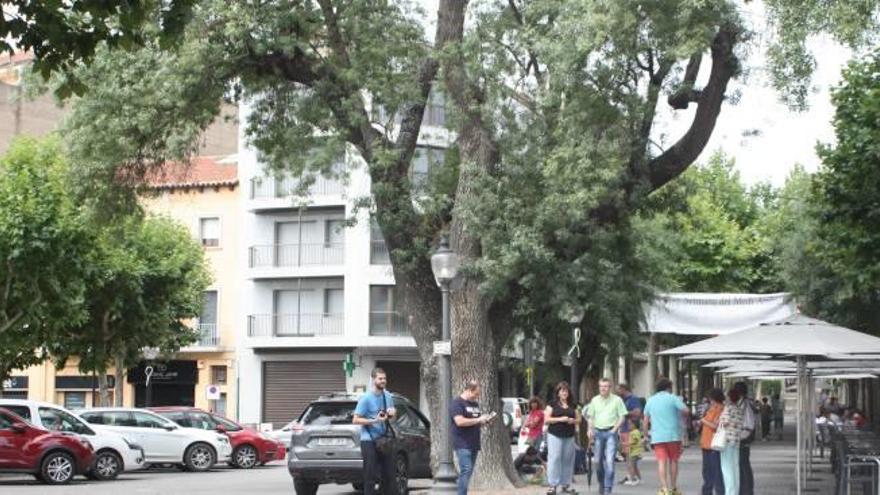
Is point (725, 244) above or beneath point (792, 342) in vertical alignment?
above

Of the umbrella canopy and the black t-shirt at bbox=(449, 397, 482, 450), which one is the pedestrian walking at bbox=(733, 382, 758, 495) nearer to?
the umbrella canopy

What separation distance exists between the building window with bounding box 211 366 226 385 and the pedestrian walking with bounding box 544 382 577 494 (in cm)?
3472

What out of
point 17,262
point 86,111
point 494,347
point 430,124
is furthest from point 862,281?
point 430,124

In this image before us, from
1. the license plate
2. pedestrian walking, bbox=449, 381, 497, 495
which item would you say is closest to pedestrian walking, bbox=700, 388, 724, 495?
pedestrian walking, bbox=449, 381, 497, 495

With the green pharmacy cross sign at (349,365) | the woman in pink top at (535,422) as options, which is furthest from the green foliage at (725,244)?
the woman in pink top at (535,422)

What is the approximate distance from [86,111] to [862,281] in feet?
47.1

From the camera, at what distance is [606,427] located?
2177 centimetres

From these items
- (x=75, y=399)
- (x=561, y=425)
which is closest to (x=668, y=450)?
(x=561, y=425)

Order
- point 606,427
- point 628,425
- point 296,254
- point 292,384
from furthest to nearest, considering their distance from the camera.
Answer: point 296,254 → point 292,384 → point 628,425 → point 606,427

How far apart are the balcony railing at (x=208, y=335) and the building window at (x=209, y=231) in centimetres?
340

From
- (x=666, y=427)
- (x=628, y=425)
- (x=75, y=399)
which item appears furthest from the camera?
(x=75, y=399)

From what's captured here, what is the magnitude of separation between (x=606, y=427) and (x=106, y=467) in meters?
12.1

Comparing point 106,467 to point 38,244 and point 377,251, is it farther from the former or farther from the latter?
point 377,251

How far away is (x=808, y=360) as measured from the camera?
21.8 metres
